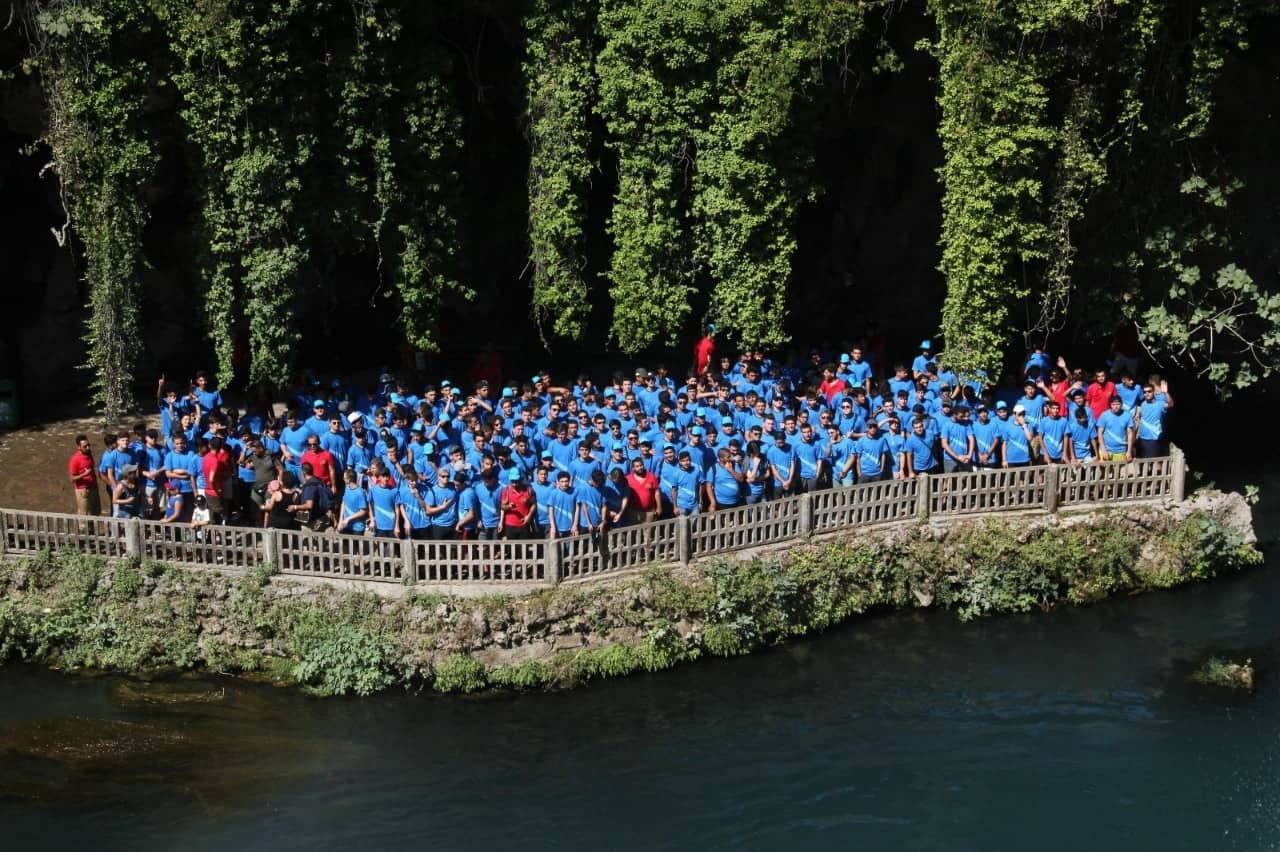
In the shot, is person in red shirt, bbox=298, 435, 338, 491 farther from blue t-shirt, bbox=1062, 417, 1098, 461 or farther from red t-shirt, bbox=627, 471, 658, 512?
blue t-shirt, bbox=1062, 417, 1098, 461

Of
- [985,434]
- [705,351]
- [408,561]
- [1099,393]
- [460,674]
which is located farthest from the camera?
[705,351]

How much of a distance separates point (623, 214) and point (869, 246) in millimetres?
7469

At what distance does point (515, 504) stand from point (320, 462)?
2.57 meters

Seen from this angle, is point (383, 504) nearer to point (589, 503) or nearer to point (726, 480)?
point (589, 503)

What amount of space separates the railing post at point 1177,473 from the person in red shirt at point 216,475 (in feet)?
37.9

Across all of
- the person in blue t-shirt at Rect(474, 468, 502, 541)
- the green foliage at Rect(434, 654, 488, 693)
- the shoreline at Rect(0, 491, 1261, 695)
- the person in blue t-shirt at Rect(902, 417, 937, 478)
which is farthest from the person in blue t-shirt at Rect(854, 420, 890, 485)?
the green foliage at Rect(434, 654, 488, 693)

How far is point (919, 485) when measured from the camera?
18.9 metres

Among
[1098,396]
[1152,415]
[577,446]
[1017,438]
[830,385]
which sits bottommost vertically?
[1017,438]

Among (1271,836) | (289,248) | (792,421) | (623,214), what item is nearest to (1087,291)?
(792,421)

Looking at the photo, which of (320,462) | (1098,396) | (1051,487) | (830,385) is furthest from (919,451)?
(320,462)

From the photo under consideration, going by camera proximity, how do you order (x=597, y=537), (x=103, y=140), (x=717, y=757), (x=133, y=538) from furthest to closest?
(x=103, y=140) → (x=133, y=538) → (x=597, y=537) → (x=717, y=757)

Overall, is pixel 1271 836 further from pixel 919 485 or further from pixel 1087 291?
pixel 1087 291

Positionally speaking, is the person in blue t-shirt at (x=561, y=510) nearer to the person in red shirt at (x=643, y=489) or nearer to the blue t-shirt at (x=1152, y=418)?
the person in red shirt at (x=643, y=489)

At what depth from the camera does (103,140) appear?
19938 mm
